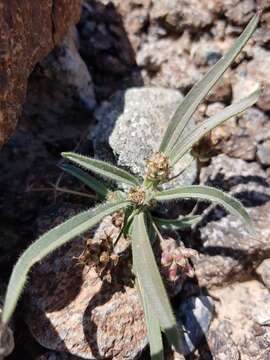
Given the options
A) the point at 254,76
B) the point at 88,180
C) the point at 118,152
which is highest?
the point at 254,76

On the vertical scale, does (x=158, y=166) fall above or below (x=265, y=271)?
above

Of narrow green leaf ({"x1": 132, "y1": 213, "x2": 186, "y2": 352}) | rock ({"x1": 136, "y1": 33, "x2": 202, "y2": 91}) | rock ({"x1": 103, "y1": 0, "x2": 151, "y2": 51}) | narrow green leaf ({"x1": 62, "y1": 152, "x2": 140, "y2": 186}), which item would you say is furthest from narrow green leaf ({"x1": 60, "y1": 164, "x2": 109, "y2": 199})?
rock ({"x1": 103, "y1": 0, "x2": 151, "y2": 51})

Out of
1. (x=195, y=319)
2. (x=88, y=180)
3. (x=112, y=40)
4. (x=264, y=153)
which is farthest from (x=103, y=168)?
(x=112, y=40)

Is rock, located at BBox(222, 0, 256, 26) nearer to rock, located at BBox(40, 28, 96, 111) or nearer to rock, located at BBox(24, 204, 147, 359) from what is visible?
rock, located at BBox(40, 28, 96, 111)

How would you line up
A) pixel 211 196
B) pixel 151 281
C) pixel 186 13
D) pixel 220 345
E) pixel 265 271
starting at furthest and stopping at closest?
pixel 186 13, pixel 265 271, pixel 220 345, pixel 211 196, pixel 151 281

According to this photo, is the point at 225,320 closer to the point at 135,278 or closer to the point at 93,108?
the point at 135,278

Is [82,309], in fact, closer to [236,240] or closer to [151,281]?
[151,281]
